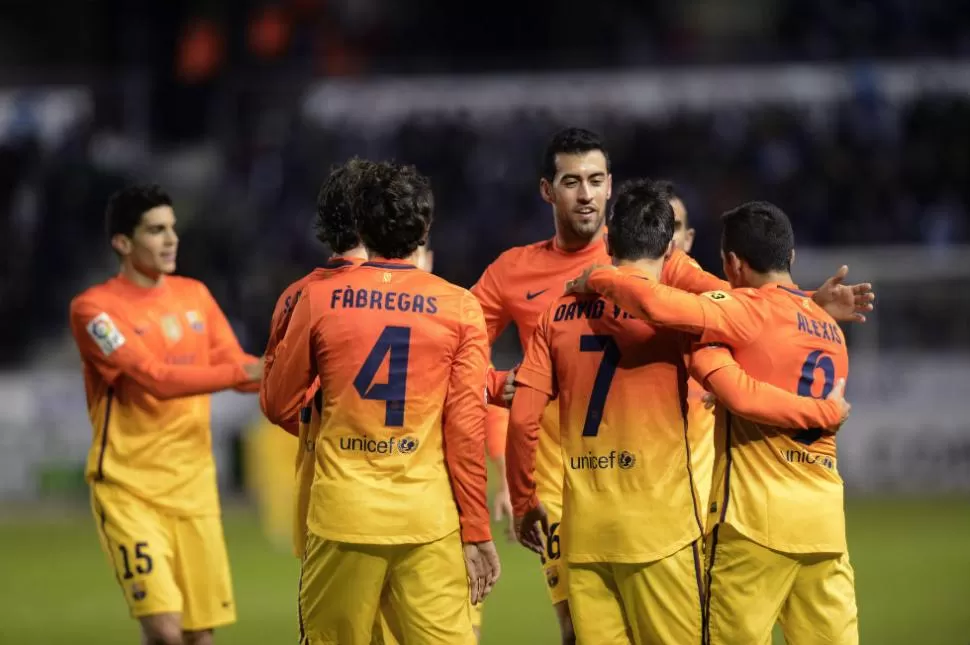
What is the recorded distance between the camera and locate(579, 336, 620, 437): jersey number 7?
5508mm

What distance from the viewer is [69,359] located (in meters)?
19.9

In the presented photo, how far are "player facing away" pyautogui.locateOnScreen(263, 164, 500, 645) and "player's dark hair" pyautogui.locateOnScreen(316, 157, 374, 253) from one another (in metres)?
0.31

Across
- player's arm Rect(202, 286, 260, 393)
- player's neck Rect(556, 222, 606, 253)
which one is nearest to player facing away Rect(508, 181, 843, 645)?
player's neck Rect(556, 222, 606, 253)

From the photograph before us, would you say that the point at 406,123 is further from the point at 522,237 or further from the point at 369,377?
the point at 369,377

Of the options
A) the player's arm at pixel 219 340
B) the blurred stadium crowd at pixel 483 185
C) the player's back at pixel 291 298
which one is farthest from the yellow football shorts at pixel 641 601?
the blurred stadium crowd at pixel 483 185

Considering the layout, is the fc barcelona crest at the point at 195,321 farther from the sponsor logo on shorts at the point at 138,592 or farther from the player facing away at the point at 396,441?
the player facing away at the point at 396,441

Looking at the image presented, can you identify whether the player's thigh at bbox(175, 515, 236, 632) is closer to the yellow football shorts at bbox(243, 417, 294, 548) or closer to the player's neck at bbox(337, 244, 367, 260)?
the player's neck at bbox(337, 244, 367, 260)

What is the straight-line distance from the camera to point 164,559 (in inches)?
280

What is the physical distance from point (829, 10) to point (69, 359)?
1222 cm

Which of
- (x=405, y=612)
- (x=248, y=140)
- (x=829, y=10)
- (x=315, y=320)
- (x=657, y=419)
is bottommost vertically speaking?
(x=405, y=612)

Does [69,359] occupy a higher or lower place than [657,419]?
lower

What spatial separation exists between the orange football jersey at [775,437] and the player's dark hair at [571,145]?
1178 millimetres

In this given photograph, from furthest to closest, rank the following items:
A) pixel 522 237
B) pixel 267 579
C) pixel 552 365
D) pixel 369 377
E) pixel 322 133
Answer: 1. pixel 322 133
2. pixel 522 237
3. pixel 267 579
4. pixel 552 365
5. pixel 369 377

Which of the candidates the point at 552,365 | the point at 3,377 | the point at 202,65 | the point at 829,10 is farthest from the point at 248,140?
the point at 552,365
